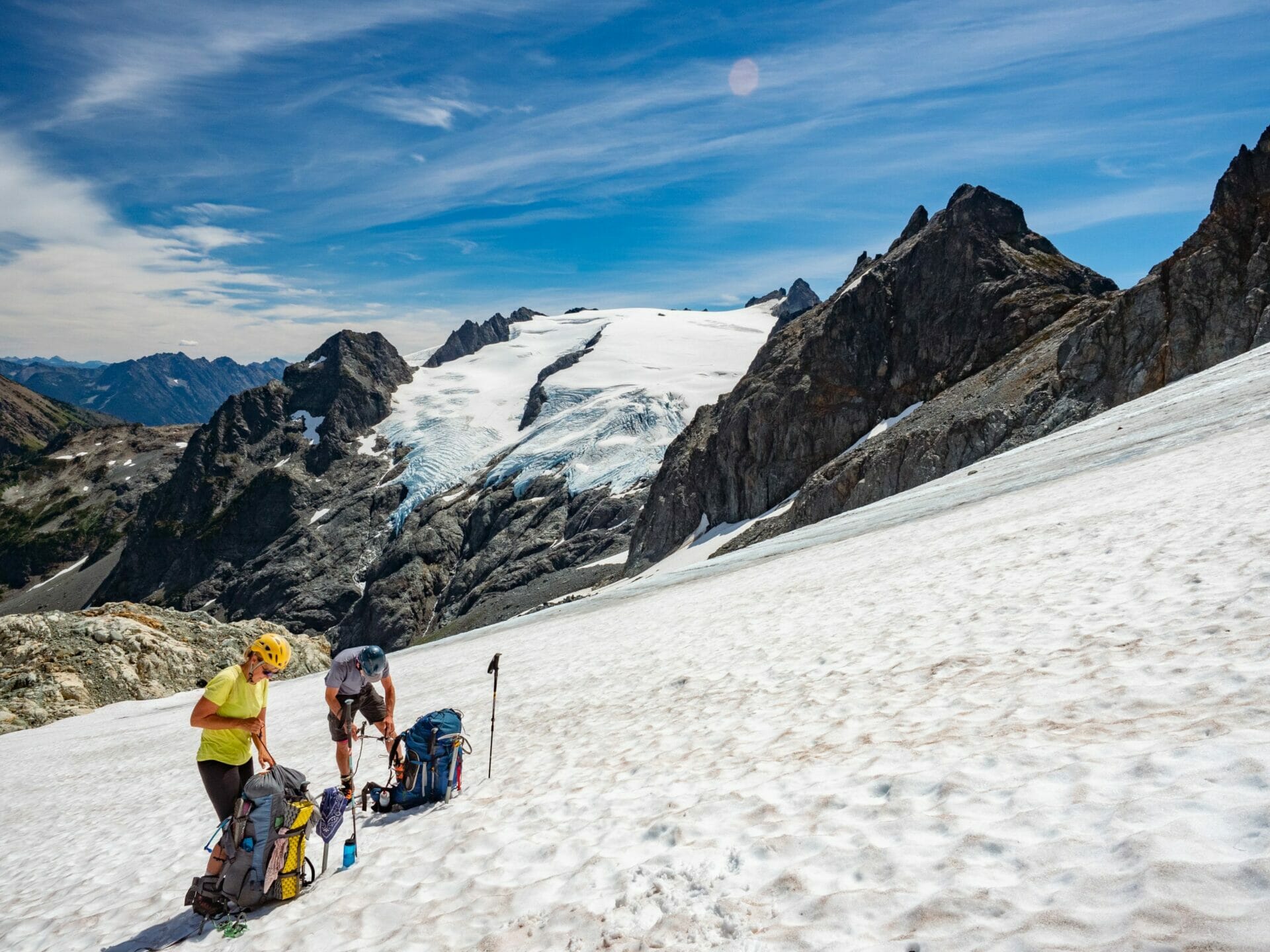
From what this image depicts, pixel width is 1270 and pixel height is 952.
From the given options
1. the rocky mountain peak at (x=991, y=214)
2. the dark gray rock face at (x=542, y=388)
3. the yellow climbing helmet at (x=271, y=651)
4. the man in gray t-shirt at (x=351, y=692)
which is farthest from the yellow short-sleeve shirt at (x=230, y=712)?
the dark gray rock face at (x=542, y=388)

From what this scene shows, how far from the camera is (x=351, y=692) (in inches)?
410

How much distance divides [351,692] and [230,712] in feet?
9.31

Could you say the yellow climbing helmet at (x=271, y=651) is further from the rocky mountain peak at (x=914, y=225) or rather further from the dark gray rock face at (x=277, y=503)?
the dark gray rock face at (x=277, y=503)

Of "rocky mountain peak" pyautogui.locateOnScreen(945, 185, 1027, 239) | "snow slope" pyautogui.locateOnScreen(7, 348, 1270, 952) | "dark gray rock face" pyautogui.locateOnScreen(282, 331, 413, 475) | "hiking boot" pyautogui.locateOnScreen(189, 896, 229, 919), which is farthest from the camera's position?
"dark gray rock face" pyautogui.locateOnScreen(282, 331, 413, 475)

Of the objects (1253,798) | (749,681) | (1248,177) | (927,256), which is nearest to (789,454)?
(927,256)

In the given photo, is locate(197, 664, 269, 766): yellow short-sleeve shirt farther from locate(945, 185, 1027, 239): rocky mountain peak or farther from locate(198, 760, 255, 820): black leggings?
locate(945, 185, 1027, 239): rocky mountain peak

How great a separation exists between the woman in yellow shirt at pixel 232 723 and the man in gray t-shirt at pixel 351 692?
7.39 feet

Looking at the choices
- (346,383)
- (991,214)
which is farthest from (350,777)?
(346,383)

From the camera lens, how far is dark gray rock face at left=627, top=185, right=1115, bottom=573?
69.2 meters

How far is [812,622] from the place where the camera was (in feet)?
43.6

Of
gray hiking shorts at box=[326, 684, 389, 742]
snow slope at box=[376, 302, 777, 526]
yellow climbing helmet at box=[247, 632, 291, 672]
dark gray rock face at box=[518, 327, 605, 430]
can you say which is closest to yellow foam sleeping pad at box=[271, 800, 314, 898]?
yellow climbing helmet at box=[247, 632, 291, 672]

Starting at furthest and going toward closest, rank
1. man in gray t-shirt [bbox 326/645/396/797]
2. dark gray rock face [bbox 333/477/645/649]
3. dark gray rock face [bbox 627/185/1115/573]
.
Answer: dark gray rock face [bbox 333/477/645/649] → dark gray rock face [bbox 627/185/1115/573] → man in gray t-shirt [bbox 326/645/396/797]

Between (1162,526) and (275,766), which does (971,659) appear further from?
(275,766)

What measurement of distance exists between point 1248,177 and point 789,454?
133ft
